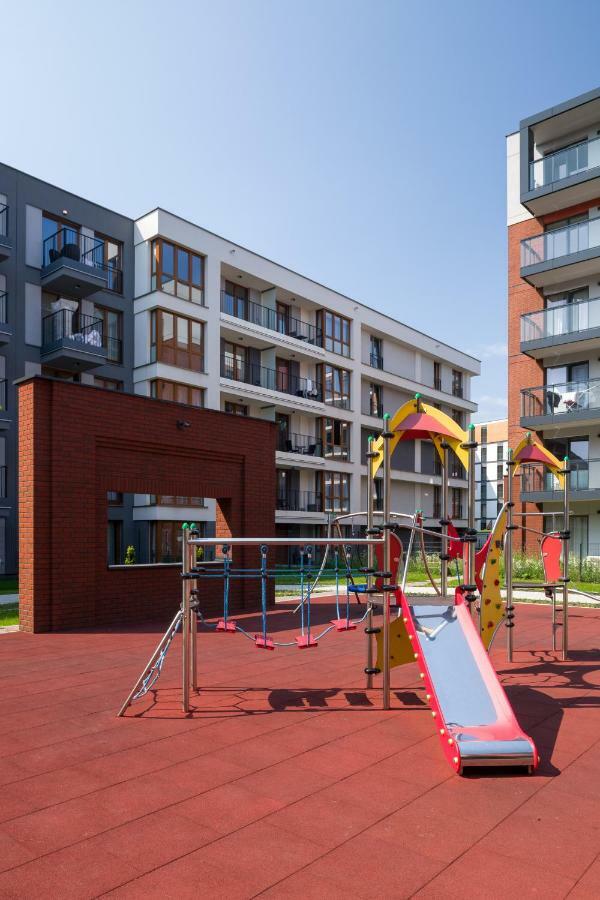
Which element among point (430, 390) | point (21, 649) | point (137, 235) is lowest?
point (21, 649)

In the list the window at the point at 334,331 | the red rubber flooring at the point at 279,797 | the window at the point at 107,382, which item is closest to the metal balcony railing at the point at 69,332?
the window at the point at 107,382

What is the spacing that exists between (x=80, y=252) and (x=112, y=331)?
3.36 metres

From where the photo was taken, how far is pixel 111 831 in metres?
4.09

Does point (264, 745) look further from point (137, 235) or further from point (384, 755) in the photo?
point (137, 235)

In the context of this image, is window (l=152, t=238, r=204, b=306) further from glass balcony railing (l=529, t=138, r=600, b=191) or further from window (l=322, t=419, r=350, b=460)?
glass balcony railing (l=529, t=138, r=600, b=191)

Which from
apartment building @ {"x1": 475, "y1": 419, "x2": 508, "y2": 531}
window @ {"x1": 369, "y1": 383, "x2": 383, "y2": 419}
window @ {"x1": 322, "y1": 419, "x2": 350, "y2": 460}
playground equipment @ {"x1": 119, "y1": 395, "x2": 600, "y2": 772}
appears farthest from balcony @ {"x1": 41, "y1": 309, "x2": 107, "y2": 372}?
apartment building @ {"x1": 475, "y1": 419, "x2": 508, "y2": 531}

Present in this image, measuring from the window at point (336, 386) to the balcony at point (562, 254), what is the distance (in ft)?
46.2

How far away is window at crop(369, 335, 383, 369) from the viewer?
41.5 meters

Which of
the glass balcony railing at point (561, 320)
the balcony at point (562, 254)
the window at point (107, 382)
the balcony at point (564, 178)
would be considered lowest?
the window at point (107, 382)

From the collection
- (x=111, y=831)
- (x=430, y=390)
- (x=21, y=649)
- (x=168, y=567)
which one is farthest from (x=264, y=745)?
(x=430, y=390)

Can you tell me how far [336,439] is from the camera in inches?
1497

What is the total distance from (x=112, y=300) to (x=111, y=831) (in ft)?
89.1

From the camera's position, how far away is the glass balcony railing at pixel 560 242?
922 inches

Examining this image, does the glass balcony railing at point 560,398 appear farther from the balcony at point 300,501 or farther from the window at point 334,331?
the window at point 334,331
